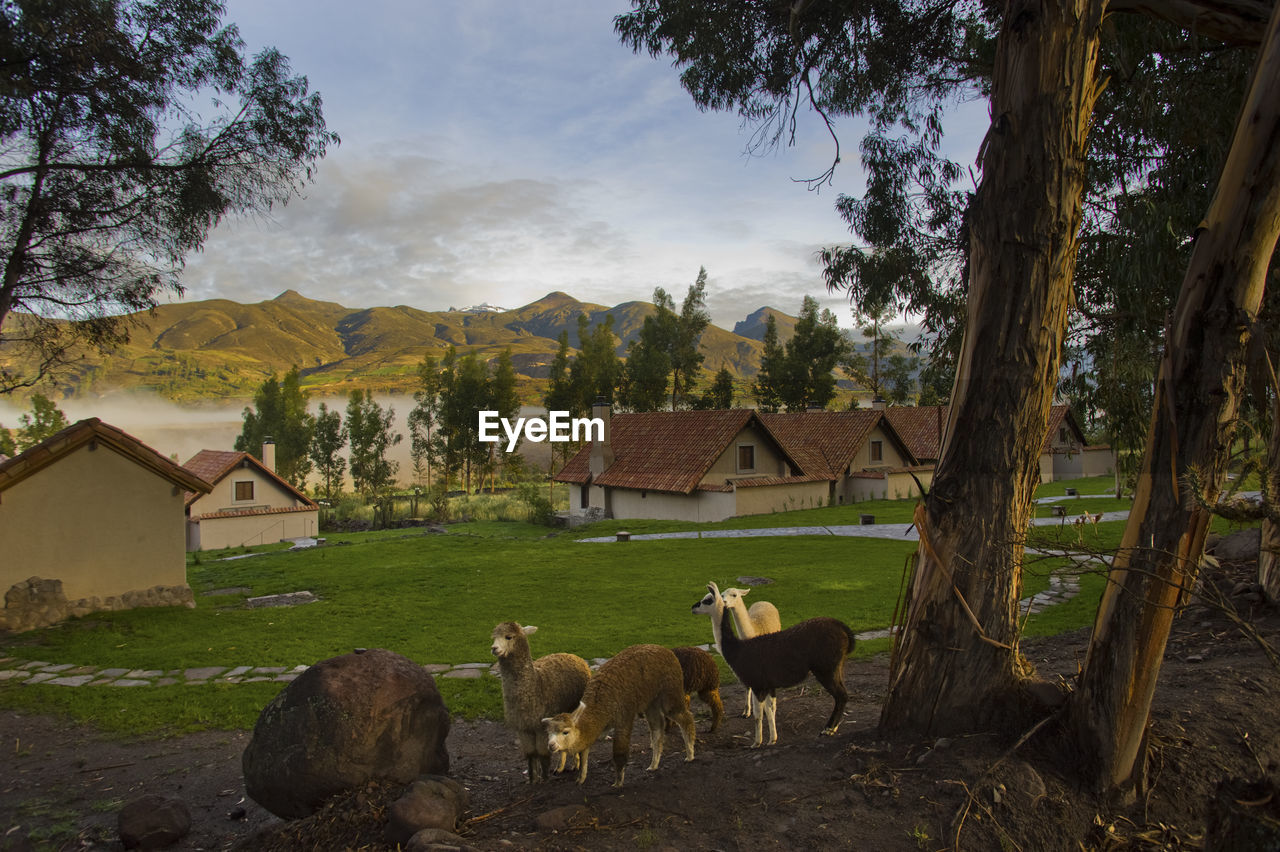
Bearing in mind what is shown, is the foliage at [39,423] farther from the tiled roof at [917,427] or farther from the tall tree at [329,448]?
the tiled roof at [917,427]

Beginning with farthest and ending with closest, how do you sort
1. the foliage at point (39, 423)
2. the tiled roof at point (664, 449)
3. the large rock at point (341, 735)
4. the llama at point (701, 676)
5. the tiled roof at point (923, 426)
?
the foliage at point (39, 423) < the tiled roof at point (923, 426) < the tiled roof at point (664, 449) < the llama at point (701, 676) < the large rock at point (341, 735)

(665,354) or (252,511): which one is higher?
(665,354)

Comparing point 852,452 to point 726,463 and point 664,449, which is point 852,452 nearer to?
point 726,463

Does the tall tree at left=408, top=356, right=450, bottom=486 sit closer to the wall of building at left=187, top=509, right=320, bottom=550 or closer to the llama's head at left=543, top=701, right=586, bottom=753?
the wall of building at left=187, top=509, right=320, bottom=550

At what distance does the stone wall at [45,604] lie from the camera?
12.0 meters

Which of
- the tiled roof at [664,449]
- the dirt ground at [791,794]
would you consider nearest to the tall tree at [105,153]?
the dirt ground at [791,794]

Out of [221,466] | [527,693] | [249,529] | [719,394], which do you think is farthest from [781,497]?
[527,693]

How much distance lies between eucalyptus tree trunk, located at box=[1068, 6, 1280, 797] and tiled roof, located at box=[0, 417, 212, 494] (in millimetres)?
14479

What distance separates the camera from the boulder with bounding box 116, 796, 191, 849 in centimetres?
511

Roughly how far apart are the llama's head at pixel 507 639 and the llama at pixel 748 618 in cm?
194

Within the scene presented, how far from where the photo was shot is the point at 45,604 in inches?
485

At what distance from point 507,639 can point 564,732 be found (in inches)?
35.3

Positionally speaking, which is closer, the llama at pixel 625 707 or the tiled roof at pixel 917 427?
the llama at pixel 625 707

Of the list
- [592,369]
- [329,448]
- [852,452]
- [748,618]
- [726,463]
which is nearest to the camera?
[748,618]
